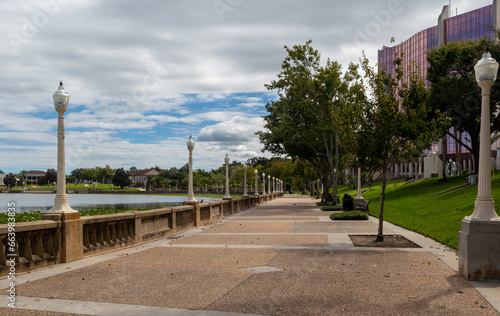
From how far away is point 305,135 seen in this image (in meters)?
34.7

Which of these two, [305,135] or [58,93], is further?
[305,135]

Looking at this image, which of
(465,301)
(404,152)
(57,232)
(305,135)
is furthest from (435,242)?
(305,135)

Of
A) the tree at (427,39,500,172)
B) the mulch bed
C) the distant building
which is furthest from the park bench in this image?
the distant building

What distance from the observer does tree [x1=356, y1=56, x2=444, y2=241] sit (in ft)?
40.0

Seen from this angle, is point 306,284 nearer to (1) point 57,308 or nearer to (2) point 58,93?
(1) point 57,308

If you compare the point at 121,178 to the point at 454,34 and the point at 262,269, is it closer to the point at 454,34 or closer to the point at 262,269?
the point at 454,34

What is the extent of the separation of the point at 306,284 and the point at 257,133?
127 feet

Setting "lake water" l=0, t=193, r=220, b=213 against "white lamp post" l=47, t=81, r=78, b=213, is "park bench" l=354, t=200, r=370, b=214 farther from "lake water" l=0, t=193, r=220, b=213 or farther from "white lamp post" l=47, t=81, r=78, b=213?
"lake water" l=0, t=193, r=220, b=213

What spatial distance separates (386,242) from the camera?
40.5 feet

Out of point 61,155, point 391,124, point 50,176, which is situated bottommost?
point 50,176

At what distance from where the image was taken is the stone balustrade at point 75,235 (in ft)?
27.0

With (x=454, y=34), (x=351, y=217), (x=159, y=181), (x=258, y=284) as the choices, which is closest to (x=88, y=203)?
(x=351, y=217)

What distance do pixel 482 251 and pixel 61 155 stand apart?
29.5 feet

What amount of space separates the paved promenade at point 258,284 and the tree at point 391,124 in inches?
119
